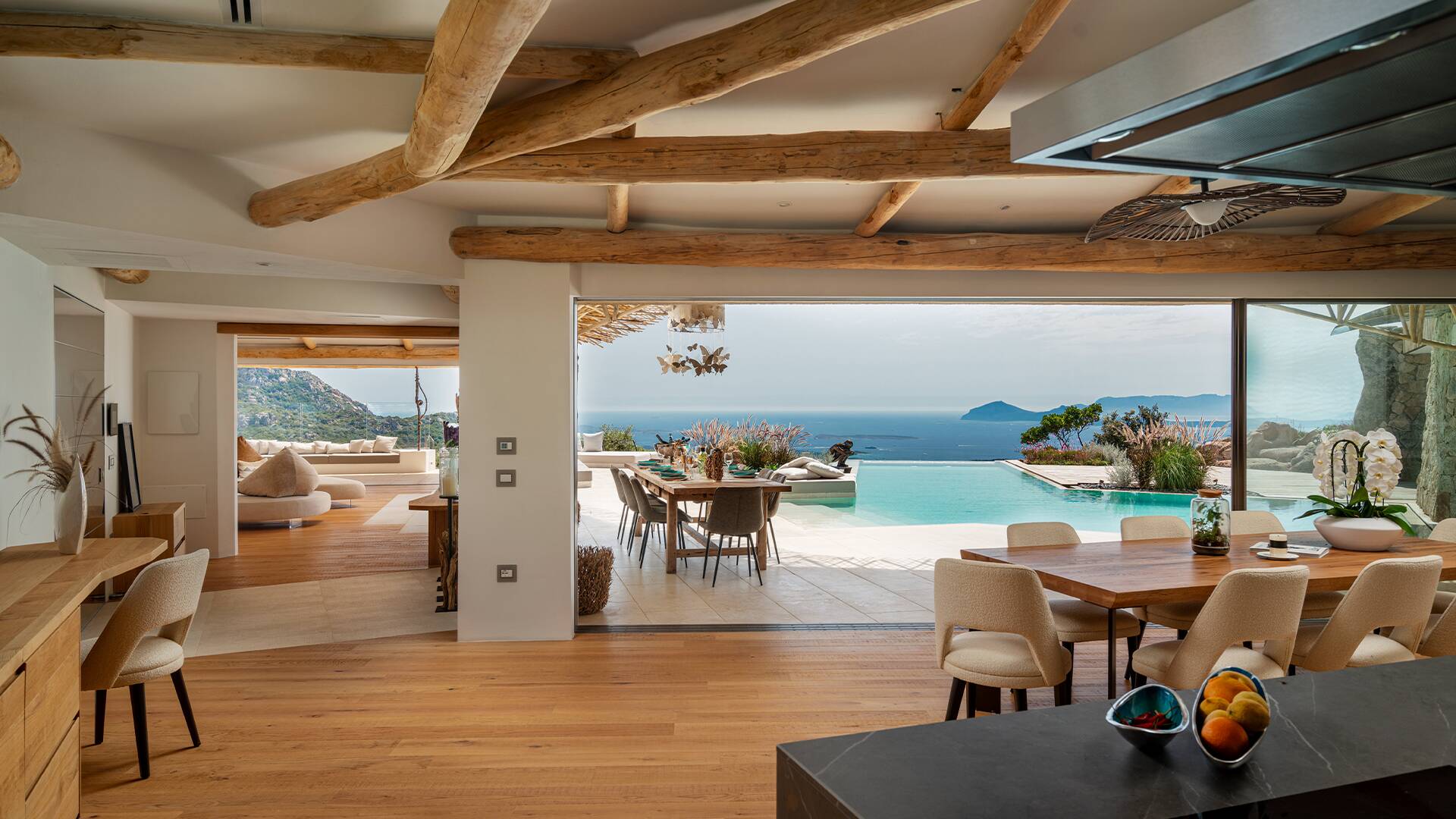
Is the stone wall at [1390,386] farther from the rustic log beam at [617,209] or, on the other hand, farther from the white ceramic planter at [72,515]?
the white ceramic planter at [72,515]

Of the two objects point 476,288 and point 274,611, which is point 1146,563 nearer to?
point 476,288

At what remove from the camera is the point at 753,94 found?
3.51 m

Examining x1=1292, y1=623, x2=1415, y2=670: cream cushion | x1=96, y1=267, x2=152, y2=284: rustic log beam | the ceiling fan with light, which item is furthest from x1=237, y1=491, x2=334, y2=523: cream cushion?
x1=1292, y1=623, x2=1415, y2=670: cream cushion

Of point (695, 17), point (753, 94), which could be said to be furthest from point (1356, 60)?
point (753, 94)

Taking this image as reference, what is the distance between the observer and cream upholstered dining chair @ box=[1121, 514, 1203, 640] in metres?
3.95

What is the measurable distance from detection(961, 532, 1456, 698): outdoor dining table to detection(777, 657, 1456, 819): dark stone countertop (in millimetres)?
1345

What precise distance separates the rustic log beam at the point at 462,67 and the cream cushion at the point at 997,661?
8.09 ft

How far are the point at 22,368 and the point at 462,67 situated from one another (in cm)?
304

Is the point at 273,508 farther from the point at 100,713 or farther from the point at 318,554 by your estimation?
the point at 100,713

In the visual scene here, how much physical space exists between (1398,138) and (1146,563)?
8.51ft

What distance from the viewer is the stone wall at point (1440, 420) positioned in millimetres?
5664

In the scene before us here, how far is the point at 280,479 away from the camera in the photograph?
9906 millimetres

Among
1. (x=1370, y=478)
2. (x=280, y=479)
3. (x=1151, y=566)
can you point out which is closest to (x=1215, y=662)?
(x=1151, y=566)

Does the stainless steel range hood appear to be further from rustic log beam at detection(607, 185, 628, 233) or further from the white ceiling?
rustic log beam at detection(607, 185, 628, 233)
